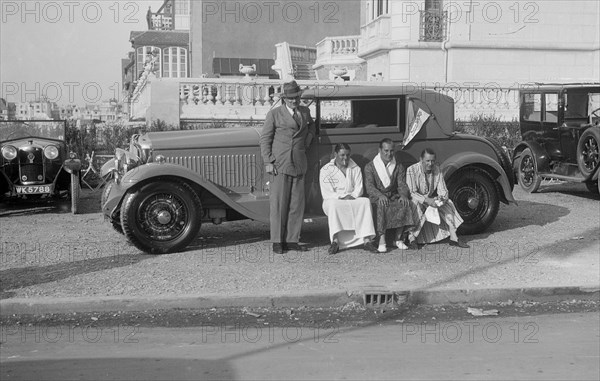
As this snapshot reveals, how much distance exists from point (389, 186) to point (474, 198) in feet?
5.18

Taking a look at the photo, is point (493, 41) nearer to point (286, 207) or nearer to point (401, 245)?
point (401, 245)

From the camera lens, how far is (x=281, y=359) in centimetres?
629

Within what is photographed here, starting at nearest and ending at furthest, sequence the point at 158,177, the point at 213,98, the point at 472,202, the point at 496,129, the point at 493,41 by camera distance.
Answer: the point at 158,177 → the point at 472,202 → the point at 213,98 → the point at 496,129 → the point at 493,41

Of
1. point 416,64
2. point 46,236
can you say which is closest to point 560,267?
point 46,236

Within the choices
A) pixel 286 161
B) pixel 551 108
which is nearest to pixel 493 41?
pixel 551 108

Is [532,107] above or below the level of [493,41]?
below

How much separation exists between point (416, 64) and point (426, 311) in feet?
61.7

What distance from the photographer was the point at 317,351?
6.52m

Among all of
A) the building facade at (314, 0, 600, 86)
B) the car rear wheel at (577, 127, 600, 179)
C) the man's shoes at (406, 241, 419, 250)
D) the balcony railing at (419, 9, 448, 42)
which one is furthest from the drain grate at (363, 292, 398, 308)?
the balcony railing at (419, 9, 448, 42)

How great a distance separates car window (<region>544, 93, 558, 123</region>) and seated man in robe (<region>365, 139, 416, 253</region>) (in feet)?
20.9

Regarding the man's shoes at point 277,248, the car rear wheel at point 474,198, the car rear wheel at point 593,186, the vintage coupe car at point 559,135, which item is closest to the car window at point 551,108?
the vintage coupe car at point 559,135

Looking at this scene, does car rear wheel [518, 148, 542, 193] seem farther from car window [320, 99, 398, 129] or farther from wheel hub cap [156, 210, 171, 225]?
wheel hub cap [156, 210, 171, 225]

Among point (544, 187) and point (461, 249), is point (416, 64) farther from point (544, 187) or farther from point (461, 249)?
point (461, 249)

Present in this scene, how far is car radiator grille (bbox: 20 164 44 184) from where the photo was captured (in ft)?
44.2
